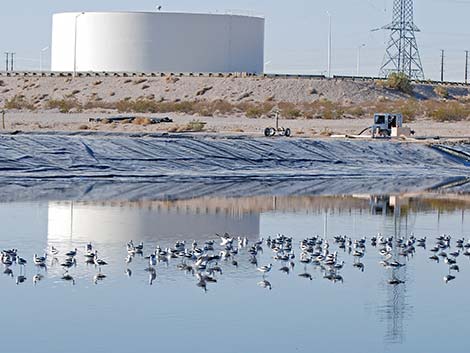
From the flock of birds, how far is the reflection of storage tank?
1.63 m

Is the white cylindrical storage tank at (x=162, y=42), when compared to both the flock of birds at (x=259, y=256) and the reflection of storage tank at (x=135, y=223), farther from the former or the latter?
the flock of birds at (x=259, y=256)

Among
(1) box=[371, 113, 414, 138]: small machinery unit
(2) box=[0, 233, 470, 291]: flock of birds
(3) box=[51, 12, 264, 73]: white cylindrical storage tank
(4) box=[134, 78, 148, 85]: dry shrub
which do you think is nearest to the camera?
(2) box=[0, 233, 470, 291]: flock of birds

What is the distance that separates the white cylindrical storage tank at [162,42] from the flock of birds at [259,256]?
86.8m

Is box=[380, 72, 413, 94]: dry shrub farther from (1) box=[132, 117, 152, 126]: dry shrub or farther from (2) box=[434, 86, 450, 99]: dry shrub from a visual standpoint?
(1) box=[132, 117, 152, 126]: dry shrub

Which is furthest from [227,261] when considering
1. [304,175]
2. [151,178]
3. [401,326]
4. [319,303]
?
[304,175]

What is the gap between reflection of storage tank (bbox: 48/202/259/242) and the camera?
29.7 metres

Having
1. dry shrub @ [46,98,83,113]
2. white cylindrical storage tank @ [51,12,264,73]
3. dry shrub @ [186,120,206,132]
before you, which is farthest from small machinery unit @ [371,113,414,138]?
white cylindrical storage tank @ [51,12,264,73]

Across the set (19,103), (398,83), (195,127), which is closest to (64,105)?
(19,103)

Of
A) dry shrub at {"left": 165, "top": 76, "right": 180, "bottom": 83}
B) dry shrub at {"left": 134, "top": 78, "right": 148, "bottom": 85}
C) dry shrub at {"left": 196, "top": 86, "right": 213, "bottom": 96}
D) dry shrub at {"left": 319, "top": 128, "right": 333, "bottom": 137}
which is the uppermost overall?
dry shrub at {"left": 165, "top": 76, "right": 180, "bottom": 83}

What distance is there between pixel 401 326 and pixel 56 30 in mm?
103916

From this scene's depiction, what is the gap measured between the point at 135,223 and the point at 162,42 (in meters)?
83.8

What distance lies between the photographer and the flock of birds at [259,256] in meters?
24.0

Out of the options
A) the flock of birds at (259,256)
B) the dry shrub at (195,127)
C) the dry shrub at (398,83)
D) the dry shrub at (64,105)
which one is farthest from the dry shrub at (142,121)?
the flock of birds at (259,256)

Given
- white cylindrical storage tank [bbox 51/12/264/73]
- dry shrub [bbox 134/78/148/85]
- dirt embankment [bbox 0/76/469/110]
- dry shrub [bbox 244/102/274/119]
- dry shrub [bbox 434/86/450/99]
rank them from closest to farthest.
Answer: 1. dry shrub [bbox 244/102/274/119]
2. dirt embankment [bbox 0/76/469/110]
3. dry shrub [bbox 134/78/148/85]
4. dry shrub [bbox 434/86/450/99]
5. white cylindrical storage tank [bbox 51/12/264/73]
